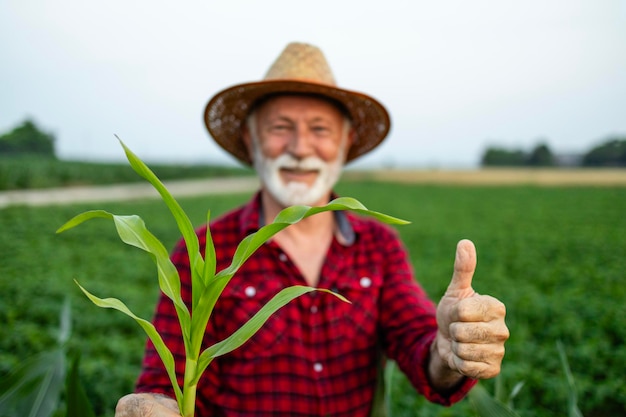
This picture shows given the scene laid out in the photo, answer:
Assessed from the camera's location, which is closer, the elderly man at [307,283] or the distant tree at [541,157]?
the elderly man at [307,283]

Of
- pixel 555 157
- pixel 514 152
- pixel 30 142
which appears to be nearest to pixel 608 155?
pixel 555 157

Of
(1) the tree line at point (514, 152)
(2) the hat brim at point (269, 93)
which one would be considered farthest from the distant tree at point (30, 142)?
(2) the hat brim at point (269, 93)

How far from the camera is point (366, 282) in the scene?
1672 millimetres

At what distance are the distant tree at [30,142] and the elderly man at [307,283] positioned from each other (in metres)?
27.5

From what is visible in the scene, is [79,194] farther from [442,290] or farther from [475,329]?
[475,329]

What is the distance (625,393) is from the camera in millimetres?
2877

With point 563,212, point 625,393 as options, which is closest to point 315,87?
point 625,393

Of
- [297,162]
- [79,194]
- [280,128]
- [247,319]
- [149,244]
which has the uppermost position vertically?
[280,128]

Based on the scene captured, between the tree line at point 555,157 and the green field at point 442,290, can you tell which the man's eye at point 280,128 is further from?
the tree line at point 555,157

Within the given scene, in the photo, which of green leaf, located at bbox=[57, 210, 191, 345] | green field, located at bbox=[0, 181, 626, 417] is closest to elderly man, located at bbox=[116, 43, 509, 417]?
green field, located at bbox=[0, 181, 626, 417]

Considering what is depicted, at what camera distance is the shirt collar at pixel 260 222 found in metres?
1.69

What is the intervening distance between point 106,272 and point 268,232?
559 cm

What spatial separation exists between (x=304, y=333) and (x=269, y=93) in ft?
2.53

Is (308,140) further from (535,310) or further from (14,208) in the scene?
(14,208)
